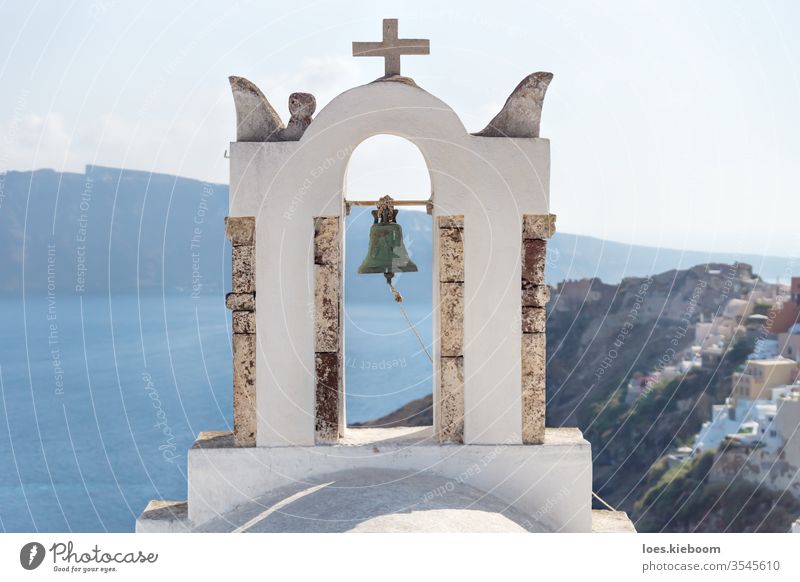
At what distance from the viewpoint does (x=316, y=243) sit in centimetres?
744

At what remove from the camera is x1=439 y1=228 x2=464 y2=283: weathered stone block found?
745cm

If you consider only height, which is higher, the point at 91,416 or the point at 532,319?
the point at 532,319

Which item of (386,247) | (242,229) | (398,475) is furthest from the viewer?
(386,247)

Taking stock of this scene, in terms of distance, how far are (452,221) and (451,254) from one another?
23cm

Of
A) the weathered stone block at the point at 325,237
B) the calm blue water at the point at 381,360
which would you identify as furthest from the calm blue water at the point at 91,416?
the weathered stone block at the point at 325,237

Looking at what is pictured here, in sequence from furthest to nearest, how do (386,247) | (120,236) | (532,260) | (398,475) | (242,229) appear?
1. (120,236)
2. (386,247)
3. (532,260)
4. (242,229)
5. (398,475)

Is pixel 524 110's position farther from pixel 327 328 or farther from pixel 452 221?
pixel 327 328

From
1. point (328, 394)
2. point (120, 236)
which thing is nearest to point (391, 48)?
point (328, 394)

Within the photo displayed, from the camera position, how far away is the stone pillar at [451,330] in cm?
745

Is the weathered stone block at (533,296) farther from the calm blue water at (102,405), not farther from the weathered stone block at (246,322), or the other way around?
the calm blue water at (102,405)

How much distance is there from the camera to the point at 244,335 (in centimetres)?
752

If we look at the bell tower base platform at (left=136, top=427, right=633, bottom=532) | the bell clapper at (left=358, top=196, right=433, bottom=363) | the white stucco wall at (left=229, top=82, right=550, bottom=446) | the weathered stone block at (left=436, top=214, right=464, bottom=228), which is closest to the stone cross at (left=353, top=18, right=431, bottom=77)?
the white stucco wall at (left=229, top=82, right=550, bottom=446)

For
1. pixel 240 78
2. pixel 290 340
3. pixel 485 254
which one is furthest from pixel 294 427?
pixel 240 78
